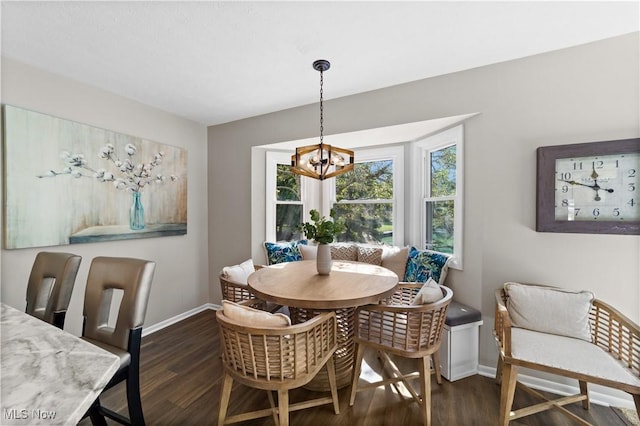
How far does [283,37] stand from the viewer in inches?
74.5

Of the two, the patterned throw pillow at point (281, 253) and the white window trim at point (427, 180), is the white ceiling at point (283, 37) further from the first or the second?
the patterned throw pillow at point (281, 253)

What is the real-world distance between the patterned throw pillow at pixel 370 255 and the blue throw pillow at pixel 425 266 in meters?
0.35

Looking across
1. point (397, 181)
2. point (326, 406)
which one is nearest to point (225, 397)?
point (326, 406)

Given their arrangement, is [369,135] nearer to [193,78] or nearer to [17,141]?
[193,78]

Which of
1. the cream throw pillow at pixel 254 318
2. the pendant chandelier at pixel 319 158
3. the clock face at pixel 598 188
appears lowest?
the cream throw pillow at pixel 254 318

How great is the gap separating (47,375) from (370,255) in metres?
2.78

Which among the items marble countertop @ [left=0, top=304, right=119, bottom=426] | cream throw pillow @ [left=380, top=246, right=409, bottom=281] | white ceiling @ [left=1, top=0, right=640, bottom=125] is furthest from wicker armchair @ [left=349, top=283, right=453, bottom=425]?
white ceiling @ [left=1, top=0, right=640, bottom=125]

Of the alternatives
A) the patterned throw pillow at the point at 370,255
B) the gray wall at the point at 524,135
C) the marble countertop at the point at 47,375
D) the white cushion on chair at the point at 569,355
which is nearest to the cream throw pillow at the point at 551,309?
the white cushion on chair at the point at 569,355

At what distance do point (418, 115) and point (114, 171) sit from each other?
9.98 ft

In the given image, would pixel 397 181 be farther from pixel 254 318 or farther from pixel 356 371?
pixel 254 318

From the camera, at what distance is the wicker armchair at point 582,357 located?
1.50m

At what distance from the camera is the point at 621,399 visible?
190cm

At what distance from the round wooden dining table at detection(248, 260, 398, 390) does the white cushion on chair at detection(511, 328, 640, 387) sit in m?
0.86

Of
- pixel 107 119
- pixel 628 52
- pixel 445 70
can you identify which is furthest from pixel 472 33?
pixel 107 119
